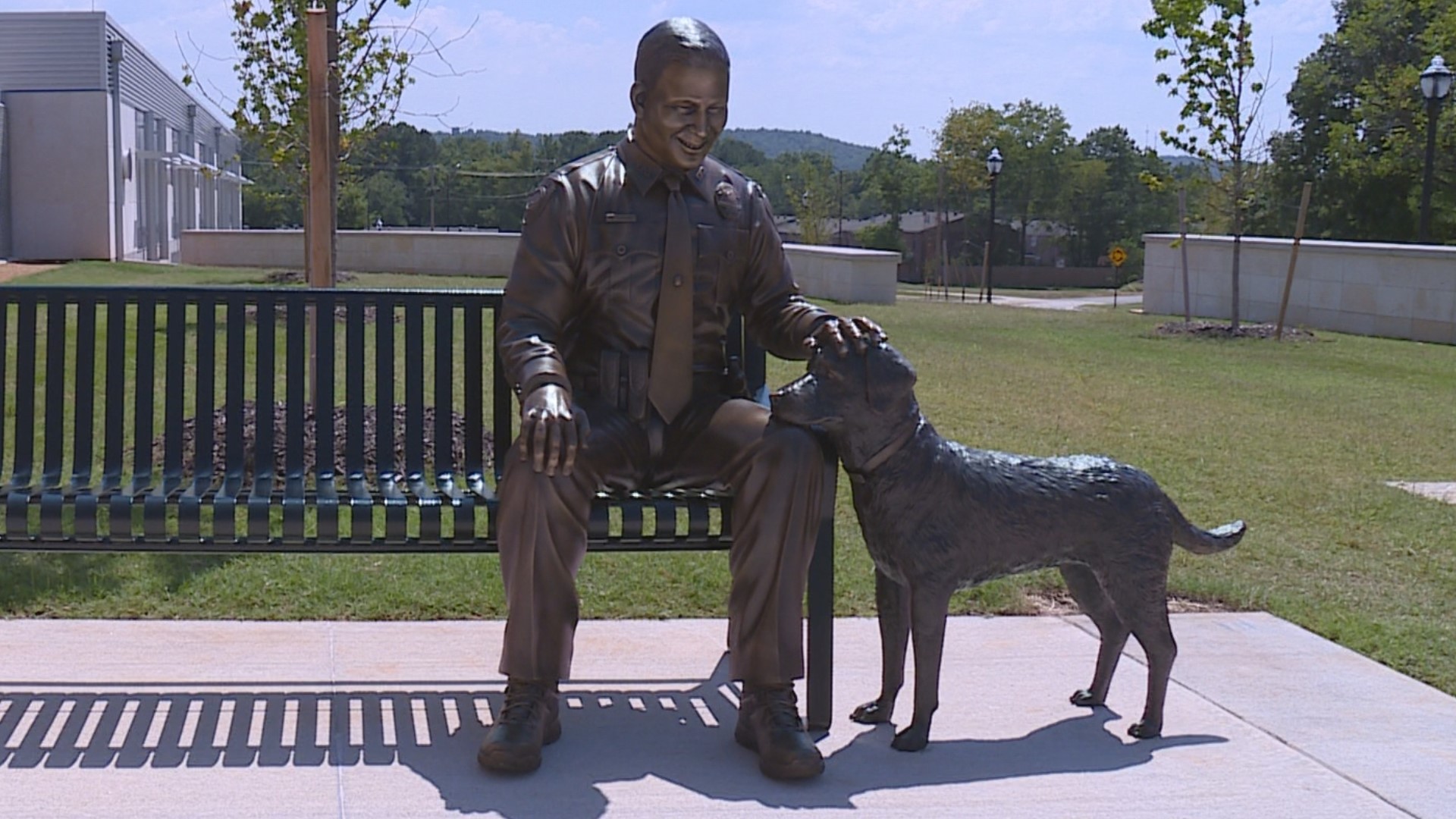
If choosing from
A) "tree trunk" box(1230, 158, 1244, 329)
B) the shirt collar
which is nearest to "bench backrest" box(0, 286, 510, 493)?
the shirt collar

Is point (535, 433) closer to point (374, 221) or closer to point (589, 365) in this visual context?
point (589, 365)

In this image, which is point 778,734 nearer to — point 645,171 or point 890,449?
point 890,449

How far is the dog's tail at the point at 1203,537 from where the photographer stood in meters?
4.36

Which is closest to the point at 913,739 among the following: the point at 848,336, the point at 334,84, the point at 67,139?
the point at 848,336

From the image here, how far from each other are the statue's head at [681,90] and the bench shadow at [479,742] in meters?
1.48

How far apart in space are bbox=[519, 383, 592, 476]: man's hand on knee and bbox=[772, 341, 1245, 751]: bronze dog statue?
0.56 m

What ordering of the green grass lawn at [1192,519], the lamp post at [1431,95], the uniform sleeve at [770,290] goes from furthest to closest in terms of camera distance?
the lamp post at [1431,95] < the green grass lawn at [1192,519] < the uniform sleeve at [770,290]

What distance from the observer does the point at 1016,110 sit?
226ft

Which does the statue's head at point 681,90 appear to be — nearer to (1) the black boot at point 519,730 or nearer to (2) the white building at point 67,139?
(1) the black boot at point 519,730

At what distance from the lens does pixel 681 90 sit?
13.8 ft

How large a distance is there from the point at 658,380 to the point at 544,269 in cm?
43

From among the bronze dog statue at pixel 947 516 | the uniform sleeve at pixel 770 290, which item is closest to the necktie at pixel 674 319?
the uniform sleeve at pixel 770 290

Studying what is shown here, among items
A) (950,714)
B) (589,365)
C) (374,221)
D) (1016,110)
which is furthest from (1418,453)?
(1016,110)

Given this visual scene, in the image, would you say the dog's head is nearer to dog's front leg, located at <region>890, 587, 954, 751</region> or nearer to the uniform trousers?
the uniform trousers
